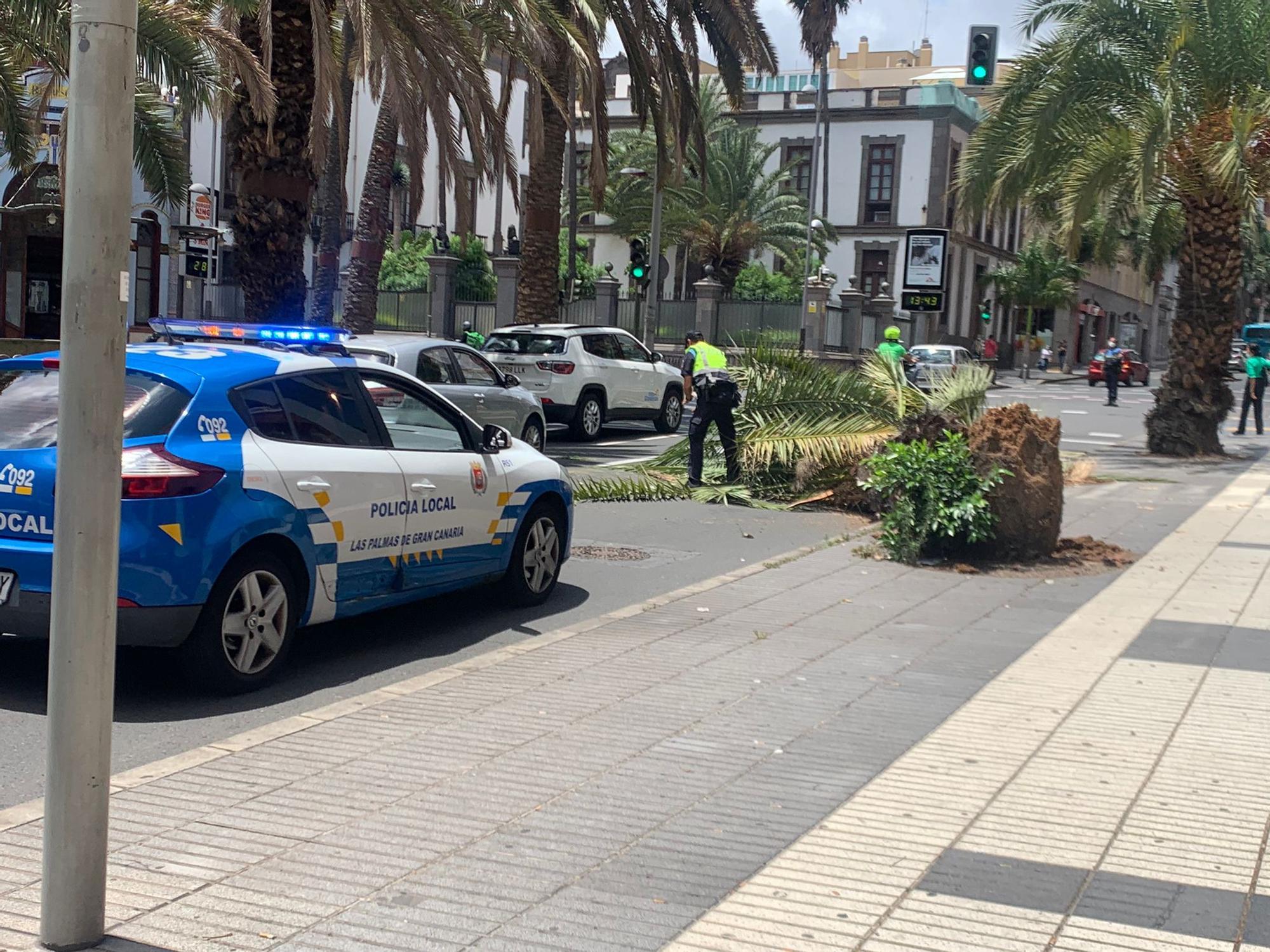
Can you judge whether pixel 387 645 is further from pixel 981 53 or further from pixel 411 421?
pixel 981 53

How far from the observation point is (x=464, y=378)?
1570 centimetres

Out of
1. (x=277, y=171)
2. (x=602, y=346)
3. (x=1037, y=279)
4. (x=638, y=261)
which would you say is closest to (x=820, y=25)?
(x=1037, y=279)

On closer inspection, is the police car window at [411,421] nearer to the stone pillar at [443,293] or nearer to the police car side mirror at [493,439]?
the police car side mirror at [493,439]

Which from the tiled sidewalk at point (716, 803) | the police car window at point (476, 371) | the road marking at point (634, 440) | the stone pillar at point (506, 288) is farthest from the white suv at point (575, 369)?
the stone pillar at point (506, 288)

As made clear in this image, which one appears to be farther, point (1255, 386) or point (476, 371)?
point (1255, 386)

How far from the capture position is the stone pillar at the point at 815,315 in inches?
1609

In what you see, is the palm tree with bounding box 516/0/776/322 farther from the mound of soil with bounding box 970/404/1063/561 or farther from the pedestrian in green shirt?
the mound of soil with bounding box 970/404/1063/561

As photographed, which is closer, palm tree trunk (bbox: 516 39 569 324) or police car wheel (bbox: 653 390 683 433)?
palm tree trunk (bbox: 516 39 569 324)

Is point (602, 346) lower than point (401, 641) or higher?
higher

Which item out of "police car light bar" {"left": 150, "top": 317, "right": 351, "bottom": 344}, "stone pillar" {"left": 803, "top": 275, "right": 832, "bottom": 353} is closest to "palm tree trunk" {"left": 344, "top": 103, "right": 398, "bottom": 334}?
"police car light bar" {"left": 150, "top": 317, "right": 351, "bottom": 344}

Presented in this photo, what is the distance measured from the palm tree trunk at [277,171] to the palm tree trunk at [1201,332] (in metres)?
12.5

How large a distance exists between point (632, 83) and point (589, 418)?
6184 mm

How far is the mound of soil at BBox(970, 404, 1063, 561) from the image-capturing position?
10.5 metres

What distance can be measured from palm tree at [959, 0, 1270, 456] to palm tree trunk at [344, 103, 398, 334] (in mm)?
9046
